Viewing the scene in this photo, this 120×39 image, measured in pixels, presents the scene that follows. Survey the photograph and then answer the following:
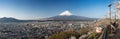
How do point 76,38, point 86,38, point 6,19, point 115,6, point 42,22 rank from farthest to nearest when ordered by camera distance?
point 6,19
point 42,22
point 115,6
point 76,38
point 86,38

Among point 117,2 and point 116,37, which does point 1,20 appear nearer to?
point 117,2

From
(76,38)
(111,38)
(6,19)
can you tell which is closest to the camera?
(111,38)

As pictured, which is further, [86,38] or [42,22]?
[42,22]

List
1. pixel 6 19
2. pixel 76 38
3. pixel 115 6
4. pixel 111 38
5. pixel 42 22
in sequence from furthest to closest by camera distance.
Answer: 1. pixel 6 19
2. pixel 42 22
3. pixel 115 6
4. pixel 76 38
5. pixel 111 38

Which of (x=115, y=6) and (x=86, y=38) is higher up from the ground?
(x=115, y=6)

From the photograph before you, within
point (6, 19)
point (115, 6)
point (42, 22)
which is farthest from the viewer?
point (6, 19)

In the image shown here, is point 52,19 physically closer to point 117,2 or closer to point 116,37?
point 117,2

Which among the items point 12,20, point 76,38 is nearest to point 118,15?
point 76,38

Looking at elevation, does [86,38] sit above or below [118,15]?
below

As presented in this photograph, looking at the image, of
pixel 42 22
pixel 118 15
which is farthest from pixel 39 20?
pixel 118 15
